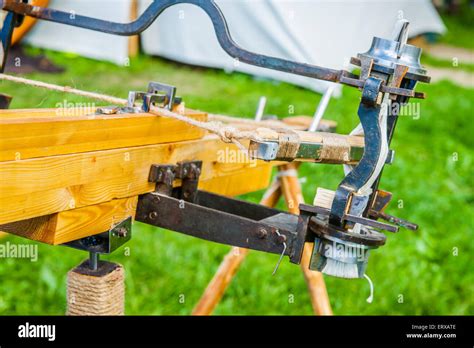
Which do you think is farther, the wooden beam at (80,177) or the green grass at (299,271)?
the green grass at (299,271)

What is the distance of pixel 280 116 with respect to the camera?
21.7 feet

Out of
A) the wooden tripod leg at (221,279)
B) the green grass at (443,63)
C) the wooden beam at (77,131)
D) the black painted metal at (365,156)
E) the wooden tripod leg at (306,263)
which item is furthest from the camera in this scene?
the green grass at (443,63)

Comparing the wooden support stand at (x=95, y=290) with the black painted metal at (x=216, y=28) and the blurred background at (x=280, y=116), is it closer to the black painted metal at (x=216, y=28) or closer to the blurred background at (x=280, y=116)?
the blurred background at (x=280, y=116)

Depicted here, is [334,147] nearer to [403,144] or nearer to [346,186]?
[346,186]

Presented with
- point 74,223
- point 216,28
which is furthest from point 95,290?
point 216,28

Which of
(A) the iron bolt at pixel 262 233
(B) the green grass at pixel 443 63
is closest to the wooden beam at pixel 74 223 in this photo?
(A) the iron bolt at pixel 262 233

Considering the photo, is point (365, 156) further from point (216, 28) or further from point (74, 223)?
point (74, 223)

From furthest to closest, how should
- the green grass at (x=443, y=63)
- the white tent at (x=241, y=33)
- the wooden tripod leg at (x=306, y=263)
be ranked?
1. the green grass at (x=443, y=63)
2. the white tent at (x=241, y=33)
3. the wooden tripod leg at (x=306, y=263)

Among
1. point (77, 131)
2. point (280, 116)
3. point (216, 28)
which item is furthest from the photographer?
point (280, 116)

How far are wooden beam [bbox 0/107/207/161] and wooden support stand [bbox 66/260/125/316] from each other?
0.37 m

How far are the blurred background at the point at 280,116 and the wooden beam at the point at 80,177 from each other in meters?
0.37

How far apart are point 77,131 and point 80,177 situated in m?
0.11

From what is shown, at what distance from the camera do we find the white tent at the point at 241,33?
854cm

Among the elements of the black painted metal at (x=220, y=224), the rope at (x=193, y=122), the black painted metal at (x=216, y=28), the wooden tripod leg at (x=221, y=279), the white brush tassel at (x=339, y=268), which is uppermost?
the black painted metal at (x=216, y=28)
